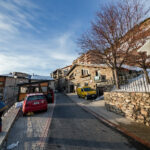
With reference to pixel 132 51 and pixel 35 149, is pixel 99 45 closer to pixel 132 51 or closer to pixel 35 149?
pixel 132 51

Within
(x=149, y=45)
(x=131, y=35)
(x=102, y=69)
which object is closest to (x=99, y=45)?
(x=131, y=35)

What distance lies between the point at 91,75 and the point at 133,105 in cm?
1302

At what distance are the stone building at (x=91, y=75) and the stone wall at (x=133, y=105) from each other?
7770mm

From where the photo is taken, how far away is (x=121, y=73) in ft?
42.5

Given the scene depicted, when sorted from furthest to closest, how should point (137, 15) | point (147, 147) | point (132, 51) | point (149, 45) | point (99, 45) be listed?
1. point (99, 45)
2. point (132, 51)
3. point (137, 15)
4. point (149, 45)
5. point (147, 147)

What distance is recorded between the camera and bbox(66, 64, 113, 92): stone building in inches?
588

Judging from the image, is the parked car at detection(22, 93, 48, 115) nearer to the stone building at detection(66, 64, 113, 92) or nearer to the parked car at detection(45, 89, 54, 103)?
the parked car at detection(45, 89, 54, 103)

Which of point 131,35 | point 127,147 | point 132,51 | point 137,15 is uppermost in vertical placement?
point 137,15

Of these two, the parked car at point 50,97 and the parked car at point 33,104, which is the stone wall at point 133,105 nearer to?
the parked car at point 33,104

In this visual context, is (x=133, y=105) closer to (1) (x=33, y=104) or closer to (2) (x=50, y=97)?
(1) (x=33, y=104)

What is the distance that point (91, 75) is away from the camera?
58.6ft

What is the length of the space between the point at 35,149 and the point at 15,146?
0.81 metres

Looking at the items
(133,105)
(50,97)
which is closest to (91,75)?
(50,97)

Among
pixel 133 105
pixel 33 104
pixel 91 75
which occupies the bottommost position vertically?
pixel 33 104
